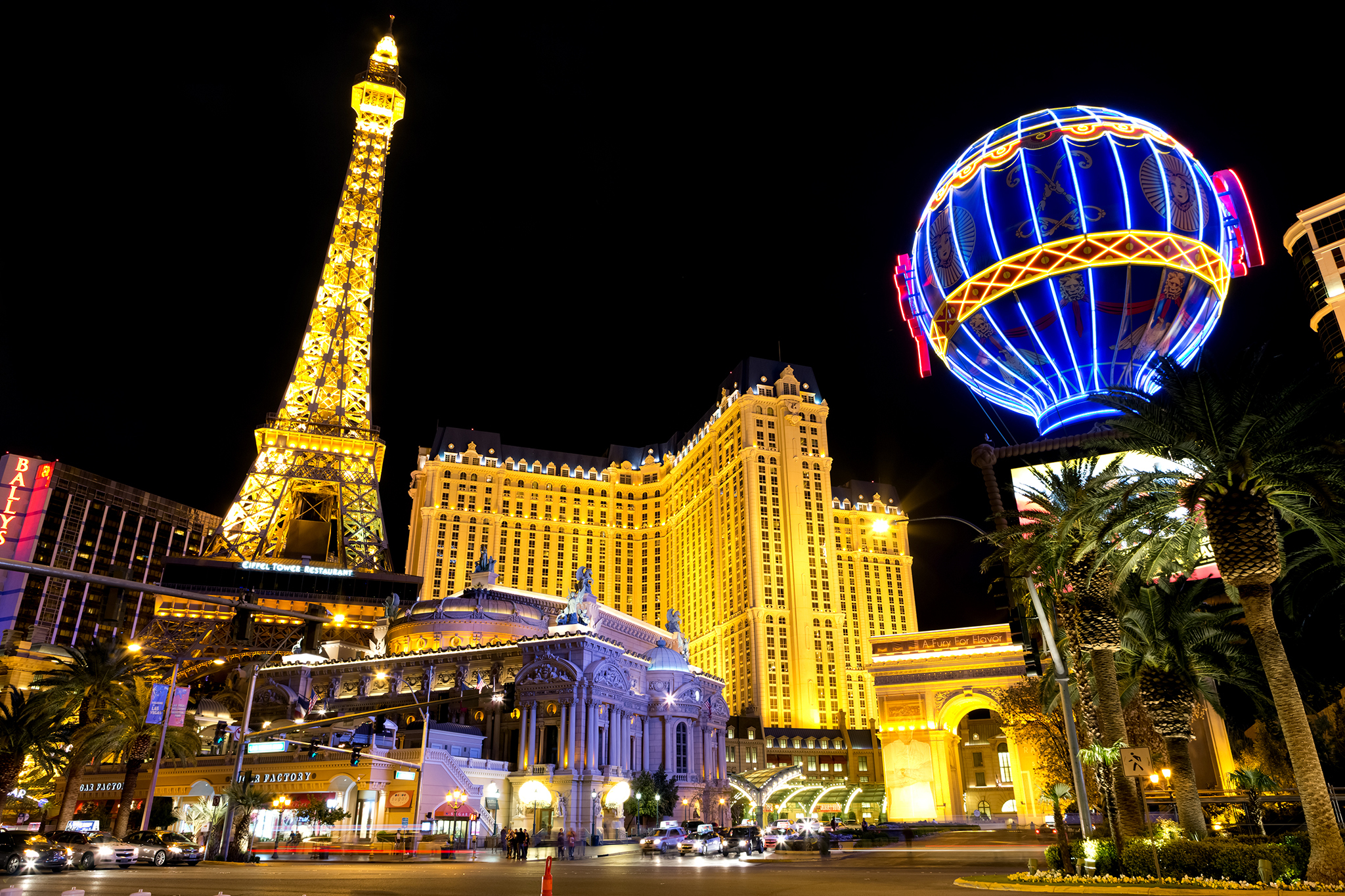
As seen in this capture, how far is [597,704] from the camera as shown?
62.9m

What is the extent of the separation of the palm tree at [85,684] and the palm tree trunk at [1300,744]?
45215 millimetres

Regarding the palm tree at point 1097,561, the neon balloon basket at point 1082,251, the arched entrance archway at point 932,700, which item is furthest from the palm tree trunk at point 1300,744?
the arched entrance archway at point 932,700

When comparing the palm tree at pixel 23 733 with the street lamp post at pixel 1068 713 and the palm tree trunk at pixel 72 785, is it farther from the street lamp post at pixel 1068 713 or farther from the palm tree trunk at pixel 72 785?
the street lamp post at pixel 1068 713

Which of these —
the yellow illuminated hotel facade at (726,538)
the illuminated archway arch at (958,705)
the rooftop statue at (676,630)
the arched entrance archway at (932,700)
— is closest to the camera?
the rooftop statue at (676,630)

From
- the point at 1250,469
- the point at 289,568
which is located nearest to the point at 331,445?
the point at 289,568

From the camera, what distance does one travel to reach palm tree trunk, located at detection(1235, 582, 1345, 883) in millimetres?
18578

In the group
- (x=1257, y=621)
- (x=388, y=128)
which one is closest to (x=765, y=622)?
(x=388, y=128)

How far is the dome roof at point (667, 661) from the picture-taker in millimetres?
72750

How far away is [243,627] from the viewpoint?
16953 mm

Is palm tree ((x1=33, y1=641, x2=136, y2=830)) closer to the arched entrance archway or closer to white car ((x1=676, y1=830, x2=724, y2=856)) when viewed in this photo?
white car ((x1=676, y1=830, x2=724, y2=856))

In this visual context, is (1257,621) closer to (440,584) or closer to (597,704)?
(597,704)

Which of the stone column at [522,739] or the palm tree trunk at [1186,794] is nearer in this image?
the palm tree trunk at [1186,794]

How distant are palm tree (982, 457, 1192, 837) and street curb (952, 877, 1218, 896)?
3.08m

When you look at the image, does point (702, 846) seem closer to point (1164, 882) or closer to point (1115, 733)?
point (1115, 733)
